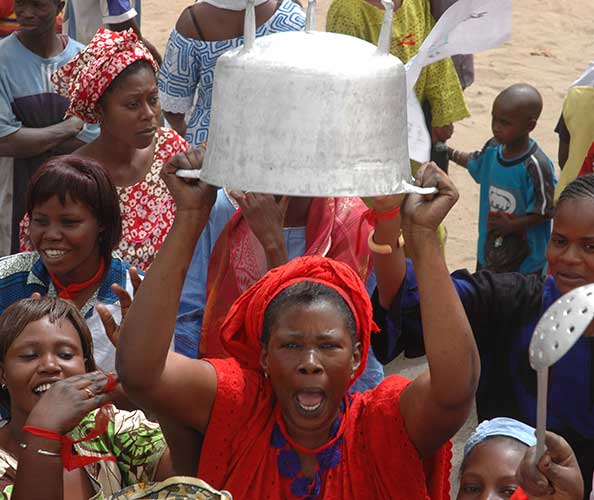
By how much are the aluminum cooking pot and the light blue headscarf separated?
1.07 metres

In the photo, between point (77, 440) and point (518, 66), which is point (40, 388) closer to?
point (77, 440)

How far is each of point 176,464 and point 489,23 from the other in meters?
1.38

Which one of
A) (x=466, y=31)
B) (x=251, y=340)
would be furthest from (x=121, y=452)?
(x=466, y=31)

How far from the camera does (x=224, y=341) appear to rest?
3082mm

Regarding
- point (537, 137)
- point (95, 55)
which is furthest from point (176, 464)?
point (537, 137)

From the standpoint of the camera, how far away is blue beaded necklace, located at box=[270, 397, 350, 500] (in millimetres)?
2912

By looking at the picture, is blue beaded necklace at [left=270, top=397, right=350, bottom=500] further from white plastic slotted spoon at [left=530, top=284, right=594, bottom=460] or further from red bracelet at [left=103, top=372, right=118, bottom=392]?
white plastic slotted spoon at [left=530, top=284, right=594, bottom=460]

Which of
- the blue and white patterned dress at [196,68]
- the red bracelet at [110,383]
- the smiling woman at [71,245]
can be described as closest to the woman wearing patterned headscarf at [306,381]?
the red bracelet at [110,383]

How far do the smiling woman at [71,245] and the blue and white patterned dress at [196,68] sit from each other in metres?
1.34

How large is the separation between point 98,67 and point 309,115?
251cm

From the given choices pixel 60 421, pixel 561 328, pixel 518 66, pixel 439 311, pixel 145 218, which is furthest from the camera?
pixel 518 66

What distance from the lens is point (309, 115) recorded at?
226 cm

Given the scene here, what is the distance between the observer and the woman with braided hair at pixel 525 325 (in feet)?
10.8

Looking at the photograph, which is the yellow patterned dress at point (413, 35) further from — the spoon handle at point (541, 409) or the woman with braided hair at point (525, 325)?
the spoon handle at point (541, 409)
